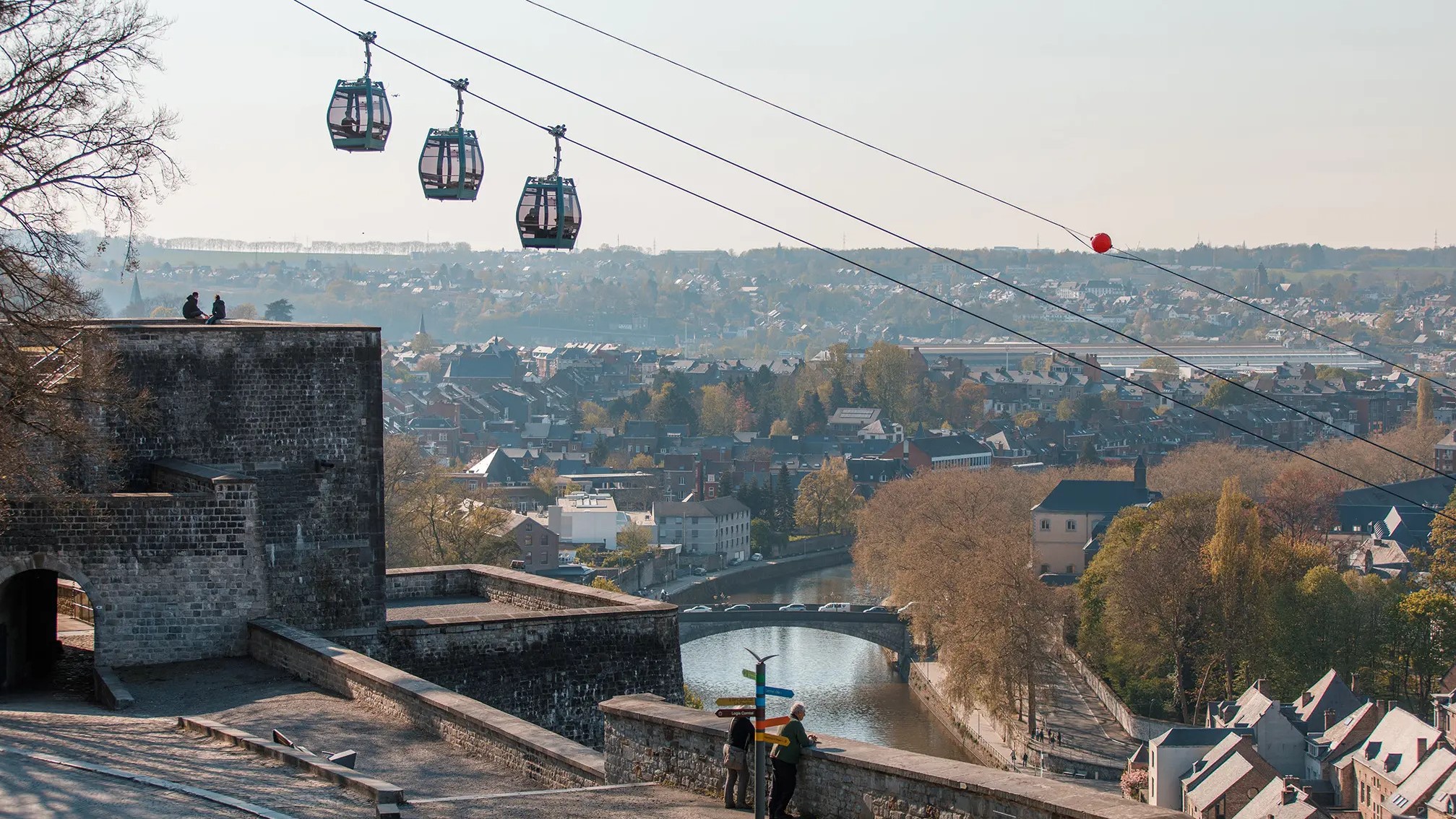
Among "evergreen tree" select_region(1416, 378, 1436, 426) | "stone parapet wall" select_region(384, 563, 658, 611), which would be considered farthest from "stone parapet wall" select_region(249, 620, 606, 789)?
"evergreen tree" select_region(1416, 378, 1436, 426)

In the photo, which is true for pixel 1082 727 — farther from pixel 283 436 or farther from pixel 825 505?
pixel 825 505

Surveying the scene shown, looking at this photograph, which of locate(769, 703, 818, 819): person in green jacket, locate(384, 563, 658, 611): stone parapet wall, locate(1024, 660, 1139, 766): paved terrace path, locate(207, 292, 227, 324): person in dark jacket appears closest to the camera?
locate(769, 703, 818, 819): person in green jacket

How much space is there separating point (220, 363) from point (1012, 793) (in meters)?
8.23

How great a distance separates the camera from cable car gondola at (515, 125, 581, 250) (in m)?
15.9

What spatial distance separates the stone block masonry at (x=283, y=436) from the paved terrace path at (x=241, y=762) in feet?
3.68

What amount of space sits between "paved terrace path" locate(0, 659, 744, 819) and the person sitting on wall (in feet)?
11.8

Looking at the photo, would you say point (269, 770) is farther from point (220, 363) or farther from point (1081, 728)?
point (1081, 728)

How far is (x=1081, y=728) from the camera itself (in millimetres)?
46281

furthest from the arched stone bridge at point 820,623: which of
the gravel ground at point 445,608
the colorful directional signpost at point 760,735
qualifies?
the colorful directional signpost at point 760,735

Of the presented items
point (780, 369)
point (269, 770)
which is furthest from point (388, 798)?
point (780, 369)

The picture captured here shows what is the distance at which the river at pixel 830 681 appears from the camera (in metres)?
45.5

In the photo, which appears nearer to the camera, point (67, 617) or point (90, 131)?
point (90, 131)

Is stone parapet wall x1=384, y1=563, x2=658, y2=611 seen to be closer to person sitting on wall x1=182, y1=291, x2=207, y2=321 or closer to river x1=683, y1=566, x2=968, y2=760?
person sitting on wall x1=182, y1=291, x2=207, y2=321

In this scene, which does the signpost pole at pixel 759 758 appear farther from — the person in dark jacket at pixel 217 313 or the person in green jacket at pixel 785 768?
the person in dark jacket at pixel 217 313
